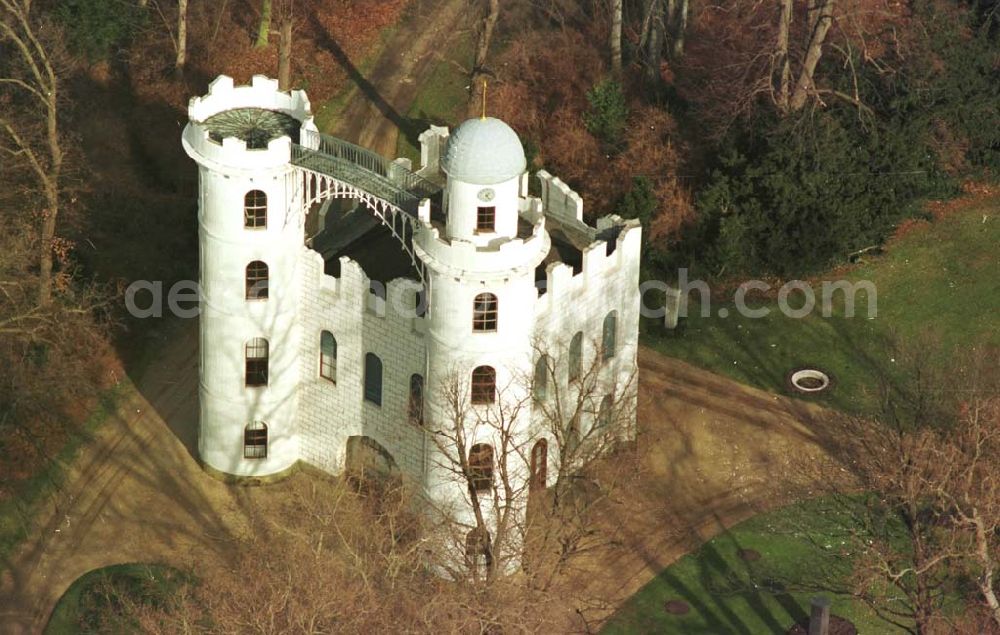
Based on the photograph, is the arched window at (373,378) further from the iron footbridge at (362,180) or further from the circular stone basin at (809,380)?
the circular stone basin at (809,380)

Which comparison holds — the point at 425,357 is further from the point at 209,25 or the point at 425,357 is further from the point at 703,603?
the point at 209,25

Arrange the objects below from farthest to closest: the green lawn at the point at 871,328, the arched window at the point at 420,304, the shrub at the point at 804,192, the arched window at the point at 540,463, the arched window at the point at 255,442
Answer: the shrub at the point at 804,192 < the green lawn at the point at 871,328 < the arched window at the point at 255,442 < the arched window at the point at 540,463 < the arched window at the point at 420,304

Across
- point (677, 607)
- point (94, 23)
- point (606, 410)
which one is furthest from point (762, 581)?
point (94, 23)

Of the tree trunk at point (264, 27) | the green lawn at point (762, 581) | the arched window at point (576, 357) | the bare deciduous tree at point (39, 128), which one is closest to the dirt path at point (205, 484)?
the green lawn at point (762, 581)

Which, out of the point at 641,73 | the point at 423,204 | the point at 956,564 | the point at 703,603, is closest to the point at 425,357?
the point at 423,204

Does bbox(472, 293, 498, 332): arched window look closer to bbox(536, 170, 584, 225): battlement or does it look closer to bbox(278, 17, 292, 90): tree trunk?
bbox(536, 170, 584, 225): battlement

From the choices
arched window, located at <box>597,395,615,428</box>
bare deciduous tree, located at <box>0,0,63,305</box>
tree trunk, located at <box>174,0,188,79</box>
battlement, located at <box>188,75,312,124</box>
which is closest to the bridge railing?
battlement, located at <box>188,75,312,124</box>
